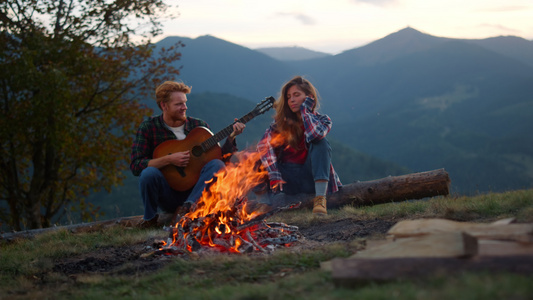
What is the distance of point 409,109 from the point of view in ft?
266

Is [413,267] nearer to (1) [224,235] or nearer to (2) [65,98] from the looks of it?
(1) [224,235]

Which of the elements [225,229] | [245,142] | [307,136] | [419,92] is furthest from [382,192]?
[419,92]

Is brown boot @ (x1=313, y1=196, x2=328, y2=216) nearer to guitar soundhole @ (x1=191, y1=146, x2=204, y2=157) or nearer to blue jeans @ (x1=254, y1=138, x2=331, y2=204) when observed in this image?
blue jeans @ (x1=254, y1=138, x2=331, y2=204)

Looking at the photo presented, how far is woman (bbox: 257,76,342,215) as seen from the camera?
598cm

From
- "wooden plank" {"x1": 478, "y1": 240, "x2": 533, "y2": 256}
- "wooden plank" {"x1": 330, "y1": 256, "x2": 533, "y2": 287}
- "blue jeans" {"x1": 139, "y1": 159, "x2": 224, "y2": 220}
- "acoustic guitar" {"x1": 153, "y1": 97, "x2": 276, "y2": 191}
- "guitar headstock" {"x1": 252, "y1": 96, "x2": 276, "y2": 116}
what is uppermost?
"guitar headstock" {"x1": 252, "y1": 96, "x2": 276, "y2": 116}

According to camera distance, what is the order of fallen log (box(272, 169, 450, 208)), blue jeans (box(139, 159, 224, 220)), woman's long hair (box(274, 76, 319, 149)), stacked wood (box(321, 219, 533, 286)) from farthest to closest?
fallen log (box(272, 169, 450, 208))
woman's long hair (box(274, 76, 319, 149))
blue jeans (box(139, 159, 224, 220))
stacked wood (box(321, 219, 533, 286))

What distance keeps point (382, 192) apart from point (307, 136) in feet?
Result: 4.68

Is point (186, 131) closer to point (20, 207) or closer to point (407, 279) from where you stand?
point (407, 279)

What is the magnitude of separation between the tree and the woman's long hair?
4.71 m

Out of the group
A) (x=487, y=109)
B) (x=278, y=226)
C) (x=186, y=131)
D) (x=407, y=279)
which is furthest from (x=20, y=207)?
(x=487, y=109)

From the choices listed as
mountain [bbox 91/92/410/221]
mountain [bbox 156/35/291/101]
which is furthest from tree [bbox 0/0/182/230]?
mountain [bbox 156/35/291/101]

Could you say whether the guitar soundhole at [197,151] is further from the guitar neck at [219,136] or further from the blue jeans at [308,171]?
the blue jeans at [308,171]

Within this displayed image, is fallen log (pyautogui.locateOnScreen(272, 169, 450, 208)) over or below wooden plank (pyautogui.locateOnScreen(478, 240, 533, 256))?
below

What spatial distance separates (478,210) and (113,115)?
819 cm
